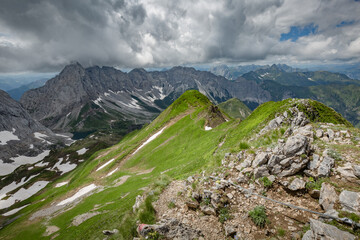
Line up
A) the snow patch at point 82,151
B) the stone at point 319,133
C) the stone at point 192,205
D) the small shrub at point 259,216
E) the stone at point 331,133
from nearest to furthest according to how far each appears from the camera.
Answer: the small shrub at point 259,216 → the stone at point 192,205 → the stone at point 331,133 → the stone at point 319,133 → the snow patch at point 82,151

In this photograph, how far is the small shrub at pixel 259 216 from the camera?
31.4 feet

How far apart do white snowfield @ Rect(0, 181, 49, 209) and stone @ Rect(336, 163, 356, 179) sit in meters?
144

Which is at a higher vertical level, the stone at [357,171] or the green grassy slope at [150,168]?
the stone at [357,171]

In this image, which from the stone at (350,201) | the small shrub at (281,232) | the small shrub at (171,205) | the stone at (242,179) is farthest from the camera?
the small shrub at (171,205)

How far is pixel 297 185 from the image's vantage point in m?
10.5

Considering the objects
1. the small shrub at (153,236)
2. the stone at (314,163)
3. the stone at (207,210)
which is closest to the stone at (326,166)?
the stone at (314,163)

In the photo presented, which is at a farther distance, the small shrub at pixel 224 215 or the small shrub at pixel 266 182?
the small shrub at pixel 266 182

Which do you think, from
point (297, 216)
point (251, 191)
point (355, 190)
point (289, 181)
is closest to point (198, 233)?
point (251, 191)

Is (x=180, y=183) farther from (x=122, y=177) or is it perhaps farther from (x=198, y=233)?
(x=122, y=177)

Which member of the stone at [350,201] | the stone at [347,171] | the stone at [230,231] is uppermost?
the stone at [347,171]

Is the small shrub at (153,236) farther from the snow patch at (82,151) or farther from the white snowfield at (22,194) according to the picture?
the snow patch at (82,151)

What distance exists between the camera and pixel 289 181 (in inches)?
434

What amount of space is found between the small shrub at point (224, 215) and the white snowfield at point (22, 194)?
452ft

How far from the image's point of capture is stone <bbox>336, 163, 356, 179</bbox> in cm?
968
